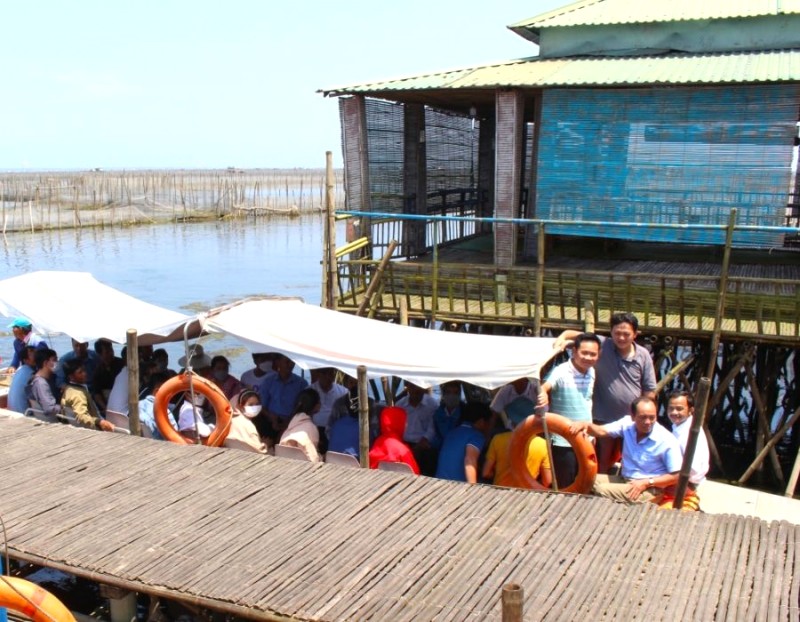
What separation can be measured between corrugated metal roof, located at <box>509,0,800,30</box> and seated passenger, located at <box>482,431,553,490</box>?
8205 mm

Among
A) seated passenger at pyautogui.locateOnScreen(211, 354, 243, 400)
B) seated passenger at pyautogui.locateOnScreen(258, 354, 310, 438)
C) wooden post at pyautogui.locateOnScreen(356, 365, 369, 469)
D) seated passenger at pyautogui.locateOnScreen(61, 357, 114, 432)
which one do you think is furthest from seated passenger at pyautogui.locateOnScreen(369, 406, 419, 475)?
seated passenger at pyautogui.locateOnScreen(61, 357, 114, 432)

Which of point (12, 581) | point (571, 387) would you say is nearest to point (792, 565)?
point (571, 387)

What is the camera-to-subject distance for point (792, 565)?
15.8 ft

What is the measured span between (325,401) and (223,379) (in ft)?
4.10

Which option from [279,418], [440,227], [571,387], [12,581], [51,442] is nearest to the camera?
[12,581]

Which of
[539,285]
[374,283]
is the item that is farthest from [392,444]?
[374,283]

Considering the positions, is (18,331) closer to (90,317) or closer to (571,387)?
(90,317)

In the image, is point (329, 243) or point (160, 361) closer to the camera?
point (160, 361)

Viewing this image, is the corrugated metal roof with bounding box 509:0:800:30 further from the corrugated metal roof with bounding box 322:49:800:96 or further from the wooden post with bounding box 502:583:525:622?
the wooden post with bounding box 502:583:525:622

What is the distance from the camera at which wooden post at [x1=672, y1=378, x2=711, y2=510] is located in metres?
5.45

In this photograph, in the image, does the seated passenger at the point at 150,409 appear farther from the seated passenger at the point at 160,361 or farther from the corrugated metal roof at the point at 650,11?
the corrugated metal roof at the point at 650,11

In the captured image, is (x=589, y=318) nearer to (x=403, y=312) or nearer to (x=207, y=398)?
(x=403, y=312)

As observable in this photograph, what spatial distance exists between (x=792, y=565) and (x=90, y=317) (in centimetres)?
741

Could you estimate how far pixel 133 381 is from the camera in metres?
7.68
